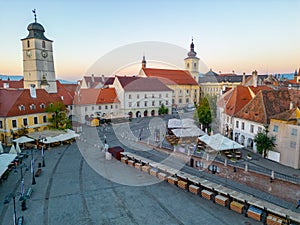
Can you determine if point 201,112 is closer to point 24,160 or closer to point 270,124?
point 270,124

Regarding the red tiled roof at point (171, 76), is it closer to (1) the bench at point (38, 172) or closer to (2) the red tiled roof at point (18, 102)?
(2) the red tiled roof at point (18, 102)

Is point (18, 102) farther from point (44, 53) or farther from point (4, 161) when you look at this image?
point (44, 53)

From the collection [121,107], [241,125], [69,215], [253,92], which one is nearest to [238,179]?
[241,125]

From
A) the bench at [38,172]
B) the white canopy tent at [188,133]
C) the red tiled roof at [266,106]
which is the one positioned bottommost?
the bench at [38,172]

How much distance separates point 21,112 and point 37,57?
61.9 ft

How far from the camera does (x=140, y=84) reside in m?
58.6

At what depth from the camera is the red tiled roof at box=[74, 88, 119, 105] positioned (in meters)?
48.0

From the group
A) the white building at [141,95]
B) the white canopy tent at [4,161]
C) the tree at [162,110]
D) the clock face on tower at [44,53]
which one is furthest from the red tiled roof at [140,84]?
the white canopy tent at [4,161]

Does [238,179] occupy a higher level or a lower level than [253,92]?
lower

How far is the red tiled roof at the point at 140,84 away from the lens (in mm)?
55438

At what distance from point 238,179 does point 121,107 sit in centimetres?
3769

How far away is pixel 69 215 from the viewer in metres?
14.2

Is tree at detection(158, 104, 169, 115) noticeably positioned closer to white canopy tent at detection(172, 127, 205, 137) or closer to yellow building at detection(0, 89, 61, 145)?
white canopy tent at detection(172, 127, 205, 137)

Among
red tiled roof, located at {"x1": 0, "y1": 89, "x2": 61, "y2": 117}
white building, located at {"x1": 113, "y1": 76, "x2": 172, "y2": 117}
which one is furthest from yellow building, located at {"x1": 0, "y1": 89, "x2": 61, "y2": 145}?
white building, located at {"x1": 113, "y1": 76, "x2": 172, "y2": 117}
